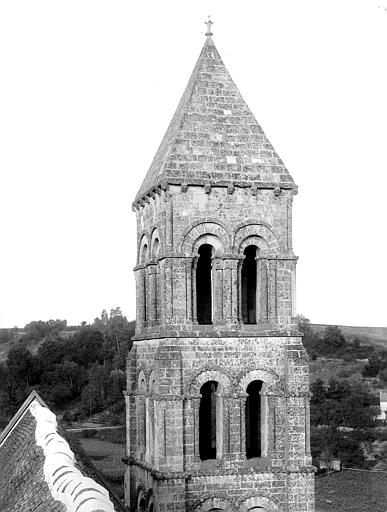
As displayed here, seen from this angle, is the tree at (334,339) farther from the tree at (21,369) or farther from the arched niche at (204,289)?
the arched niche at (204,289)

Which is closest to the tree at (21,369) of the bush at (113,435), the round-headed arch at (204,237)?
the bush at (113,435)

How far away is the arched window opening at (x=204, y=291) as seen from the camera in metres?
17.3

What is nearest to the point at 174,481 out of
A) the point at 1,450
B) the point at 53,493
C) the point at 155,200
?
the point at 1,450

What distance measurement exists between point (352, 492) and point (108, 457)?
1265 centimetres

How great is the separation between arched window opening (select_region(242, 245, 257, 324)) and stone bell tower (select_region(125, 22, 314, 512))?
196mm

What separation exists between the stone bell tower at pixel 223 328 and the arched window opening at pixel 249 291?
7.7 inches

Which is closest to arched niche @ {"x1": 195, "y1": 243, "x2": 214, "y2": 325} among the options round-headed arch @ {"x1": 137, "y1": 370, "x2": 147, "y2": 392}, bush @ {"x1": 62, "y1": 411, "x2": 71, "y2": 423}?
round-headed arch @ {"x1": 137, "y1": 370, "x2": 147, "y2": 392}

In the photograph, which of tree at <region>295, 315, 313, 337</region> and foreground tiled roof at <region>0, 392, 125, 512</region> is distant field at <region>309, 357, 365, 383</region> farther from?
foreground tiled roof at <region>0, 392, 125, 512</region>

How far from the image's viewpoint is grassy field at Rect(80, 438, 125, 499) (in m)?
40.6

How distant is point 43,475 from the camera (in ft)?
36.1

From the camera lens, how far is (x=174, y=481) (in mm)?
15711

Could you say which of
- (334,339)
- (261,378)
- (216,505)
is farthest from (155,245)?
(334,339)

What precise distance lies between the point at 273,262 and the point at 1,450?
21.0 feet

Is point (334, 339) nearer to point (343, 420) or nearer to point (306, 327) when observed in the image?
point (306, 327)
